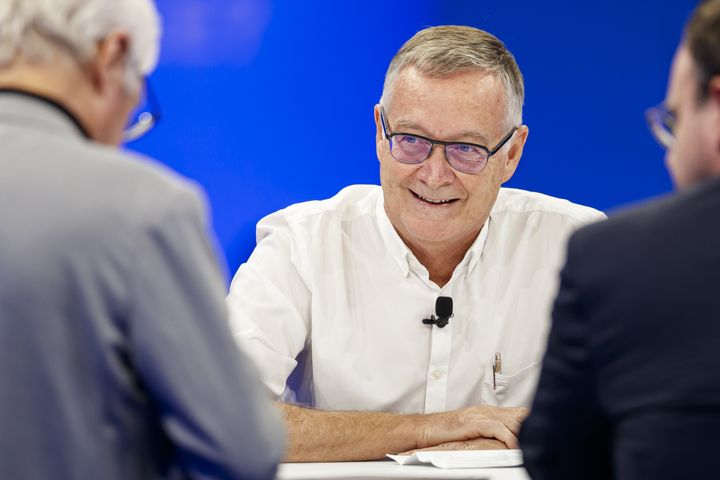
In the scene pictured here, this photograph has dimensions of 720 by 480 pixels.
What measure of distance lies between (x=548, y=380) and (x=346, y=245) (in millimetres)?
1612

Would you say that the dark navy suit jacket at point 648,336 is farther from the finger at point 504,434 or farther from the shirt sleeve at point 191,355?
the finger at point 504,434

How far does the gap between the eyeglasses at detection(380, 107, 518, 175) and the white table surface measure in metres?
0.83

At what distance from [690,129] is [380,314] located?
1571 millimetres

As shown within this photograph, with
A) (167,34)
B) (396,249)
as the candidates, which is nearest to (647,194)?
(396,249)

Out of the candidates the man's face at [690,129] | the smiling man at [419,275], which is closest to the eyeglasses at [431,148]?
the smiling man at [419,275]

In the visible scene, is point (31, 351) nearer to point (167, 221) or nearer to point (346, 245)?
point (167, 221)

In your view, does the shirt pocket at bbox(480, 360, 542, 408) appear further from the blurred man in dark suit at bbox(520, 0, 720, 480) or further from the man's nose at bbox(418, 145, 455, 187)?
the blurred man in dark suit at bbox(520, 0, 720, 480)

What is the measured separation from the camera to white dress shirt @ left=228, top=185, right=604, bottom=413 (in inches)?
107

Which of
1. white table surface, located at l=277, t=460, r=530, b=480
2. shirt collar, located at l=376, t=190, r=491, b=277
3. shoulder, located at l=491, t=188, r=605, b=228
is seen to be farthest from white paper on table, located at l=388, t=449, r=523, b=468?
shoulder, located at l=491, t=188, r=605, b=228

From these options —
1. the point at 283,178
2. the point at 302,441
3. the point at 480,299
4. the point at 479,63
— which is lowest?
the point at 302,441

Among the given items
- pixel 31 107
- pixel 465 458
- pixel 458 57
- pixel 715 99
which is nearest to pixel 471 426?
pixel 465 458

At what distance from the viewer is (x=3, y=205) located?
1.19m

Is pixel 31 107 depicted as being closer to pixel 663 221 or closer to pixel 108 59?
pixel 108 59

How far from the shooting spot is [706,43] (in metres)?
1.28
